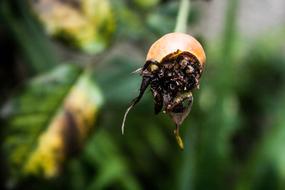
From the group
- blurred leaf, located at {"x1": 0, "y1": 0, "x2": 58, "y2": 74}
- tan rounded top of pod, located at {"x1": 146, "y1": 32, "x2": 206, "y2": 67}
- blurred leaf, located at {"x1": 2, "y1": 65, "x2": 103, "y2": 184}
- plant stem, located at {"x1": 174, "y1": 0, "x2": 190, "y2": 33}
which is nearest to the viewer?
tan rounded top of pod, located at {"x1": 146, "y1": 32, "x2": 206, "y2": 67}

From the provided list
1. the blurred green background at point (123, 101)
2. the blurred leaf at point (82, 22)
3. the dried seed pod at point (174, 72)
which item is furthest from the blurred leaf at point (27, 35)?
the dried seed pod at point (174, 72)

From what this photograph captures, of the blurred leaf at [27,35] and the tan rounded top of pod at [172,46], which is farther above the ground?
the blurred leaf at [27,35]

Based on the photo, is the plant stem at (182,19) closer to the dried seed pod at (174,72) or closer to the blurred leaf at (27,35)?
the dried seed pod at (174,72)

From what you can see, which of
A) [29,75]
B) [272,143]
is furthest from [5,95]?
[272,143]

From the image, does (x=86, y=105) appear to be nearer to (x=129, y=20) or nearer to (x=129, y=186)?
(x=129, y=20)

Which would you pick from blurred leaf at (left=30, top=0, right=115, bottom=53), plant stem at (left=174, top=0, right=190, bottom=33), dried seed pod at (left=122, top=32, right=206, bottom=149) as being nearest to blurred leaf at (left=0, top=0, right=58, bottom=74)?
blurred leaf at (left=30, top=0, right=115, bottom=53)

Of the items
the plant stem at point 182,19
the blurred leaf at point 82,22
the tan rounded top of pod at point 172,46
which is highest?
the blurred leaf at point 82,22

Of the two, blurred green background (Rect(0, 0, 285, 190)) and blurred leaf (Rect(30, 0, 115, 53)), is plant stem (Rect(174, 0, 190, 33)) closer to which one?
blurred green background (Rect(0, 0, 285, 190))
